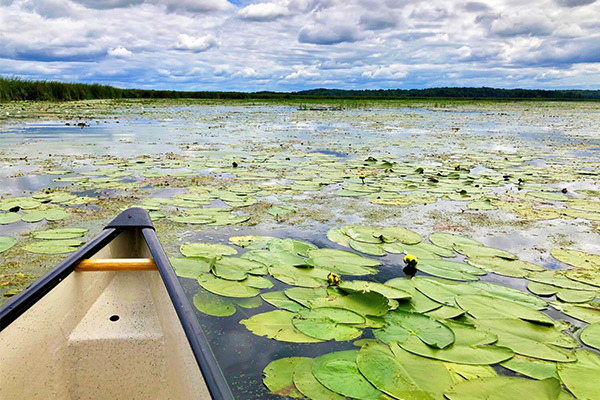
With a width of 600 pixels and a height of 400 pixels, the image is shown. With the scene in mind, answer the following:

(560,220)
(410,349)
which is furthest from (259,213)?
(560,220)

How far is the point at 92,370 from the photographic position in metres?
1.57

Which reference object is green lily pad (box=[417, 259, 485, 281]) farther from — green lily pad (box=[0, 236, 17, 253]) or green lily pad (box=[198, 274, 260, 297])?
green lily pad (box=[0, 236, 17, 253])

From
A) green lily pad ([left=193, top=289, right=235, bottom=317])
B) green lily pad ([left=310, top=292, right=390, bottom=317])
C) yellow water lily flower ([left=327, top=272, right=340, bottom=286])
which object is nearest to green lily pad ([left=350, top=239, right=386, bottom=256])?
yellow water lily flower ([left=327, top=272, right=340, bottom=286])

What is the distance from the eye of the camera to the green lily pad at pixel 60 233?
2.74 m

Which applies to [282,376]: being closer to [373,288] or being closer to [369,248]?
[373,288]

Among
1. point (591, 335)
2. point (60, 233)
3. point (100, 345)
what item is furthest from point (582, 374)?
point (60, 233)

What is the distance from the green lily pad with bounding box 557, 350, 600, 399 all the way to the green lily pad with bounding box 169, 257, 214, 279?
163 cm

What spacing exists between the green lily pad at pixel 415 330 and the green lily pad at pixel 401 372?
0.28 ft

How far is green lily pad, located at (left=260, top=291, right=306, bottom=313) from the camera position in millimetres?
1909

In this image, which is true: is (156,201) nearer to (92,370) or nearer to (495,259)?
(92,370)

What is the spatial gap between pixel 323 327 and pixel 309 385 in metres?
0.36

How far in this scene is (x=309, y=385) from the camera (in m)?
1.41

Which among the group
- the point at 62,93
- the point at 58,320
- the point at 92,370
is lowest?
the point at 92,370

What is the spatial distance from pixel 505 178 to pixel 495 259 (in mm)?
2817
